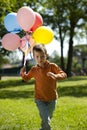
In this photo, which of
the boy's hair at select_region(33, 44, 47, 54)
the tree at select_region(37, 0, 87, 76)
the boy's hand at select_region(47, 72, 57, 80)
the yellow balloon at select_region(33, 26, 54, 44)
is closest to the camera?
the boy's hand at select_region(47, 72, 57, 80)

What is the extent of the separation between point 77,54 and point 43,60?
3810 inches

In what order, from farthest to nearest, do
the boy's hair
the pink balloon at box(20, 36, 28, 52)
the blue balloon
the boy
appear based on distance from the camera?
the blue balloon → the pink balloon at box(20, 36, 28, 52) → the boy → the boy's hair

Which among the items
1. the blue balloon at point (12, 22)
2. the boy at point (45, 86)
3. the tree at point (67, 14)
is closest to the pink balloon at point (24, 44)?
the blue balloon at point (12, 22)

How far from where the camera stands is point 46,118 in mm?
7605

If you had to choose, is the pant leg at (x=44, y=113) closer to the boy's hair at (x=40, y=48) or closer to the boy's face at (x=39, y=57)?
the boy's face at (x=39, y=57)

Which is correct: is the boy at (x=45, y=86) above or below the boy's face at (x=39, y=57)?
below

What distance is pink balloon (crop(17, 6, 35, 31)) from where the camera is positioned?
27.5 feet

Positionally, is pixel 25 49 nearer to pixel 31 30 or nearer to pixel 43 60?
pixel 31 30

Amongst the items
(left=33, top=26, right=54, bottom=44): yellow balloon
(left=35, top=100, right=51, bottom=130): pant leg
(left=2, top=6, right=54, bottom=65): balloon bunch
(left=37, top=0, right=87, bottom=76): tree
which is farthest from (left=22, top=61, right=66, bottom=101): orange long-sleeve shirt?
(left=37, top=0, right=87, bottom=76): tree

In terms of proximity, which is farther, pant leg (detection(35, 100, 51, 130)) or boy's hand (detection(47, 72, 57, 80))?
pant leg (detection(35, 100, 51, 130))

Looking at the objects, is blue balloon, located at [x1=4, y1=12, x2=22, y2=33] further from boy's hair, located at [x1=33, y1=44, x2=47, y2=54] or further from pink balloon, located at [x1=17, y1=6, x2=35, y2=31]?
boy's hair, located at [x1=33, y1=44, x2=47, y2=54]

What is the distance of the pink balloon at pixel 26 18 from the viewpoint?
8.37 m

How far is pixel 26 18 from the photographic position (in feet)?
27.6

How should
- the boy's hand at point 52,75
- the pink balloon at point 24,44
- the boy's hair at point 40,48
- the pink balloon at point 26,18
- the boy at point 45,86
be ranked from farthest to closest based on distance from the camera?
1. the pink balloon at point 24,44
2. the pink balloon at point 26,18
3. the boy at point 45,86
4. the boy's hair at point 40,48
5. the boy's hand at point 52,75
